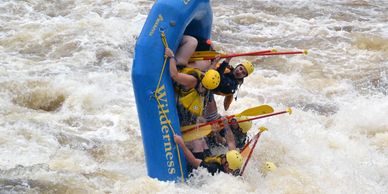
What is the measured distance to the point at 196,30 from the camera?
17.1 ft

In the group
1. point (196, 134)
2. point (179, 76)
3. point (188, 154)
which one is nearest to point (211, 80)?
point (179, 76)

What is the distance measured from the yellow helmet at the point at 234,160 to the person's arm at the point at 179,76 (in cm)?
63

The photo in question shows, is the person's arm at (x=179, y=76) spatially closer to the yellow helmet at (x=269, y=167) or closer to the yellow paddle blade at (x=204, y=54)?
the yellow paddle blade at (x=204, y=54)

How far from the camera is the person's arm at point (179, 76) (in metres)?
4.52

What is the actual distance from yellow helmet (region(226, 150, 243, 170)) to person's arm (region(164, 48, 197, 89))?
629 millimetres

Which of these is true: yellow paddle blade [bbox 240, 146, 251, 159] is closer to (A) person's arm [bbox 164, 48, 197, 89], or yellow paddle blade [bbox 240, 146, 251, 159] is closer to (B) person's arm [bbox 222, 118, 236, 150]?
(B) person's arm [bbox 222, 118, 236, 150]

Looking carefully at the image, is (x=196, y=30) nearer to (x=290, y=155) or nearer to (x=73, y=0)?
(x=290, y=155)

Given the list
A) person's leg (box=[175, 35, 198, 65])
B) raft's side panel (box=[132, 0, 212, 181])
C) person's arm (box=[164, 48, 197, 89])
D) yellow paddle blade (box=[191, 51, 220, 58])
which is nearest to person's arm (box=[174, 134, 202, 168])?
raft's side panel (box=[132, 0, 212, 181])

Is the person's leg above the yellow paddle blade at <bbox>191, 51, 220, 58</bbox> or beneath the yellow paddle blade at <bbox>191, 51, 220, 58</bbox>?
above

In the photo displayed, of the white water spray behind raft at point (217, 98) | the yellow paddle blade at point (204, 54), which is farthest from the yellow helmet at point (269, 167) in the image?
the yellow paddle blade at point (204, 54)

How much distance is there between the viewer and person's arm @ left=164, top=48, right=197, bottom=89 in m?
4.52

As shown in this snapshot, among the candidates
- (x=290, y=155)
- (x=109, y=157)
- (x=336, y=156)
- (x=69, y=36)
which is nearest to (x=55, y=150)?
(x=109, y=157)

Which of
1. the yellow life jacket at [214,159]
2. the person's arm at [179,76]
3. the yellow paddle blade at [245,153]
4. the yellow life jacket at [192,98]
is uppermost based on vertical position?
the person's arm at [179,76]

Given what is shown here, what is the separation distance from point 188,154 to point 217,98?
2824 millimetres
